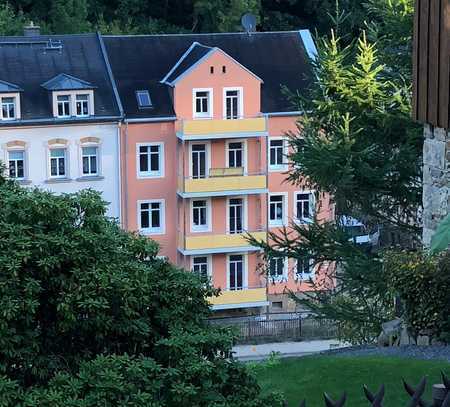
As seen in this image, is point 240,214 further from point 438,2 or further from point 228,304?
point 438,2

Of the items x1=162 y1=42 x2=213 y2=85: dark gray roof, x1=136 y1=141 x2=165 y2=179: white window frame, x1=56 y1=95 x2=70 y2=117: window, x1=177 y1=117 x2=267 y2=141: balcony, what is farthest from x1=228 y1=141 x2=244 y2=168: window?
x1=56 y1=95 x2=70 y2=117: window

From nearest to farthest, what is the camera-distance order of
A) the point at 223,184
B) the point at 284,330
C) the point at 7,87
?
the point at 284,330, the point at 7,87, the point at 223,184

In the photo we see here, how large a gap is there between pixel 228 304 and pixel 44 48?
8.98 meters

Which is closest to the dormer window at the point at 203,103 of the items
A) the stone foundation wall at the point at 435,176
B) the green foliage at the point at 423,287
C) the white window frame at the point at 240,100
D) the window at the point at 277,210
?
the white window frame at the point at 240,100

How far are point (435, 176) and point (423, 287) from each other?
6.63 feet

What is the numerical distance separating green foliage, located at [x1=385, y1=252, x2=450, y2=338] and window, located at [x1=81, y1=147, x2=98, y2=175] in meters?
21.3

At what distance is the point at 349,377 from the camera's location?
12891 mm

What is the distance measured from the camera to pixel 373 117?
1989 cm

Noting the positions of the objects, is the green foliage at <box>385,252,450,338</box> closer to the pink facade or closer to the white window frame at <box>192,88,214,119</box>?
the pink facade

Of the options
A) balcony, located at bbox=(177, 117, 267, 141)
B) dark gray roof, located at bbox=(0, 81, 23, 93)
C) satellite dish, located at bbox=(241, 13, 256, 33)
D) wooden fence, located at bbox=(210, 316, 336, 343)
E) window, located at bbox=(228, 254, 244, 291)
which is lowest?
wooden fence, located at bbox=(210, 316, 336, 343)

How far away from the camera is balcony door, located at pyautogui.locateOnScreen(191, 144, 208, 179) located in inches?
1390

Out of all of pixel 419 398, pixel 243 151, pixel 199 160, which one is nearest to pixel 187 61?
pixel 199 160

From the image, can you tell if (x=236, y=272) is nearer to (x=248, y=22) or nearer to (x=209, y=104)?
(x=209, y=104)

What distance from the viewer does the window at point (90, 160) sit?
35.0 meters
